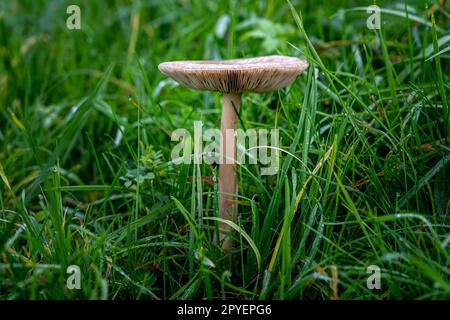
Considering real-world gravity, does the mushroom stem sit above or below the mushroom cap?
below

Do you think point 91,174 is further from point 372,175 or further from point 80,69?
point 372,175

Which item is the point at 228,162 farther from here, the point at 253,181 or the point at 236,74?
the point at 236,74

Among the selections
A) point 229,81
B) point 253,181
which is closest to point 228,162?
point 253,181

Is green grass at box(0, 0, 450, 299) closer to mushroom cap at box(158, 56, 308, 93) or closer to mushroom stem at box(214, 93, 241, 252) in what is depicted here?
mushroom stem at box(214, 93, 241, 252)

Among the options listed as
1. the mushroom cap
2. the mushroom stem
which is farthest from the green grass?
the mushroom cap

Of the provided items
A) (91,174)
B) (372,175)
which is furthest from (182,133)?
(372,175)

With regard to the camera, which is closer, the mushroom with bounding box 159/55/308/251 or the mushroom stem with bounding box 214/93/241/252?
the mushroom with bounding box 159/55/308/251
